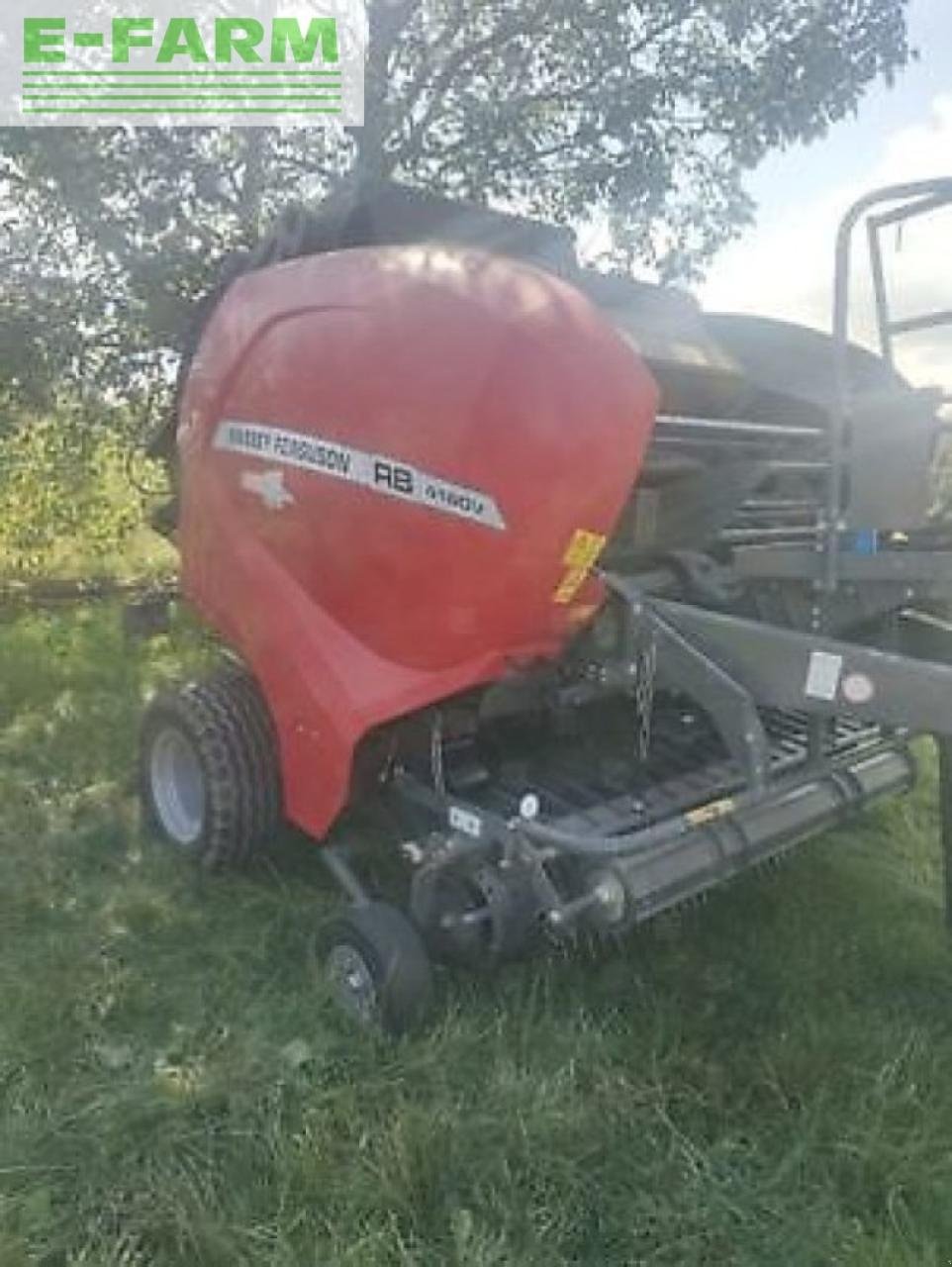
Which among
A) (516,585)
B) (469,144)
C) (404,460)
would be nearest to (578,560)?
(516,585)

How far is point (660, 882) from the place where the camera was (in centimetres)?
272

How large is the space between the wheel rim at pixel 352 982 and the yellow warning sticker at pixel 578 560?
3.04 ft

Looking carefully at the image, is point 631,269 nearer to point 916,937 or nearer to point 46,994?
point 916,937

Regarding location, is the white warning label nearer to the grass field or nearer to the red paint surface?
the red paint surface

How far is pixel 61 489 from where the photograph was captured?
635 cm

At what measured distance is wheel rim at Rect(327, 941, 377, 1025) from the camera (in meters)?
2.83

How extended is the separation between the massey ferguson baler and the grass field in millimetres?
224

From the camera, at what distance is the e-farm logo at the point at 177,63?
→ 205 inches

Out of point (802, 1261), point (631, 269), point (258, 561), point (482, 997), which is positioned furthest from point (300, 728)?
point (631, 269)

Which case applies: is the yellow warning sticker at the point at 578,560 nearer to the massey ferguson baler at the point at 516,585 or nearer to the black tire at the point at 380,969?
the massey ferguson baler at the point at 516,585

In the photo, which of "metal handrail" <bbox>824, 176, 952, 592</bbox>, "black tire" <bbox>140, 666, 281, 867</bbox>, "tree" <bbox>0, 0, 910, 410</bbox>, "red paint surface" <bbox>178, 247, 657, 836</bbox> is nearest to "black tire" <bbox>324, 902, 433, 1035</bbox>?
"red paint surface" <bbox>178, 247, 657, 836</bbox>

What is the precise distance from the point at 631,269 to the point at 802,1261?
4.80 meters

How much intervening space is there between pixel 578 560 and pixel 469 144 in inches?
140

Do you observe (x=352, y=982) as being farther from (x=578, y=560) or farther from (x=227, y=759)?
(x=578, y=560)
